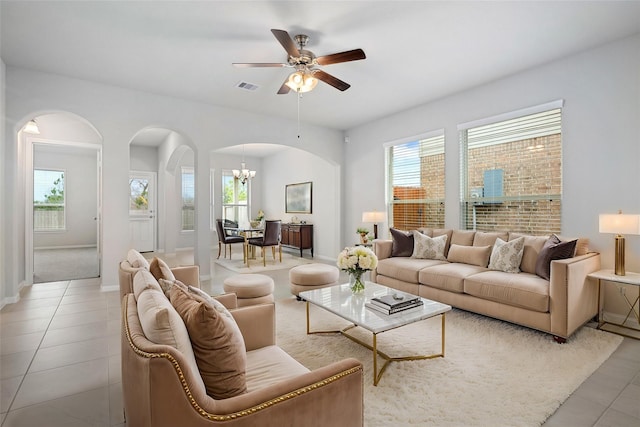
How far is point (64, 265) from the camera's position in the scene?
6.45m

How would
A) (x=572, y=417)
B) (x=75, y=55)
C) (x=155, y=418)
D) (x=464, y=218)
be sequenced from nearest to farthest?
(x=155, y=418), (x=572, y=417), (x=75, y=55), (x=464, y=218)

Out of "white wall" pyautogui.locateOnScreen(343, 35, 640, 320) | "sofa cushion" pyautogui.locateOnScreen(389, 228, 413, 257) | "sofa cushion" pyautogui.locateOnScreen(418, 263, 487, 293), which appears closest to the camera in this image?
"white wall" pyautogui.locateOnScreen(343, 35, 640, 320)

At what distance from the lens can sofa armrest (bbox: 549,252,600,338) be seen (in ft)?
8.96

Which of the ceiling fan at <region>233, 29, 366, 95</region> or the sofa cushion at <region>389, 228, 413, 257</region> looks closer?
the ceiling fan at <region>233, 29, 366, 95</region>

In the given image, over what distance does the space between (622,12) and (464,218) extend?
2.74 m

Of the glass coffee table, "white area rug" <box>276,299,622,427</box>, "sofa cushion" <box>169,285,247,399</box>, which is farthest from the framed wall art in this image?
"sofa cushion" <box>169,285,247,399</box>

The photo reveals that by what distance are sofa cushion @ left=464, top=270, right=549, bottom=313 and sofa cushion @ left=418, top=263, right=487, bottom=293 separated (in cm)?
9

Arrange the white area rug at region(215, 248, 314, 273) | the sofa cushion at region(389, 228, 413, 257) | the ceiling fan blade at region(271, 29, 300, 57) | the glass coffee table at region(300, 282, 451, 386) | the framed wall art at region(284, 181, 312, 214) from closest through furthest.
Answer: the glass coffee table at region(300, 282, 451, 386)
the ceiling fan blade at region(271, 29, 300, 57)
the sofa cushion at region(389, 228, 413, 257)
the white area rug at region(215, 248, 314, 273)
the framed wall art at region(284, 181, 312, 214)

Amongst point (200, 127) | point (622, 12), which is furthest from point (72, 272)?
point (622, 12)

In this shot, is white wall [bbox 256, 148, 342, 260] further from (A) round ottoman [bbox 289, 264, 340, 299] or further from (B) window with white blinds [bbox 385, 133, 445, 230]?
(A) round ottoman [bbox 289, 264, 340, 299]

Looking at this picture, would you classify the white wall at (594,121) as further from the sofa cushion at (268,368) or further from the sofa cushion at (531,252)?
the sofa cushion at (268,368)

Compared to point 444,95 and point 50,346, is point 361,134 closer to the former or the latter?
point 444,95

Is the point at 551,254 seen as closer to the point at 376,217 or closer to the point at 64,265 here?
the point at 376,217

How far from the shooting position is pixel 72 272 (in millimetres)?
5766
